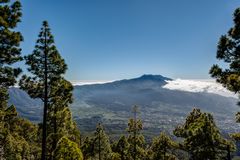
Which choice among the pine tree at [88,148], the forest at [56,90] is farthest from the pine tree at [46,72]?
the pine tree at [88,148]

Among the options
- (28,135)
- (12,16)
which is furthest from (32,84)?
(28,135)

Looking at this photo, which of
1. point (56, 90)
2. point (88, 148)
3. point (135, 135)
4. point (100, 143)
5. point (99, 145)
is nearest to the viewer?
point (56, 90)

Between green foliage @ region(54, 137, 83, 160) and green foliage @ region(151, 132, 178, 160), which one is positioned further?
green foliage @ region(151, 132, 178, 160)

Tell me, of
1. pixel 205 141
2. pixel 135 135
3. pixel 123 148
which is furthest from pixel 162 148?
pixel 205 141

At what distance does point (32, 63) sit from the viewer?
30875 mm

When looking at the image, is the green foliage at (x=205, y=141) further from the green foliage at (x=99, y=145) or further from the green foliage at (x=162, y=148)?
the green foliage at (x=99, y=145)

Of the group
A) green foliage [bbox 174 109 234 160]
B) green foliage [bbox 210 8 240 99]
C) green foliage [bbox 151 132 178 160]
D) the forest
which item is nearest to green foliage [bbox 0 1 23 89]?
the forest

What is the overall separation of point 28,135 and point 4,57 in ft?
192

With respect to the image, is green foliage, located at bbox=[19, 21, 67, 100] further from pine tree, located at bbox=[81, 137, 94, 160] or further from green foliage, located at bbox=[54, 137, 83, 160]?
pine tree, located at bbox=[81, 137, 94, 160]

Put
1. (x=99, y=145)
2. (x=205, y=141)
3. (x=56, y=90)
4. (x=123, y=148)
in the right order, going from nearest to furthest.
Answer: (x=56, y=90), (x=205, y=141), (x=123, y=148), (x=99, y=145)

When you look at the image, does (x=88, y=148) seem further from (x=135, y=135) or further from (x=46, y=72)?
(x=46, y=72)

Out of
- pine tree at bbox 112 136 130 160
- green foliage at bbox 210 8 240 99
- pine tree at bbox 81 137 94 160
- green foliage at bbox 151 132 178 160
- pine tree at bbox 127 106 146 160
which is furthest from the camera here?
pine tree at bbox 81 137 94 160

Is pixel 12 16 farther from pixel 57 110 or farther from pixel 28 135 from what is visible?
pixel 28 135

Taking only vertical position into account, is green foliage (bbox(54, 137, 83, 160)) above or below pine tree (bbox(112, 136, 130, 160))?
above
